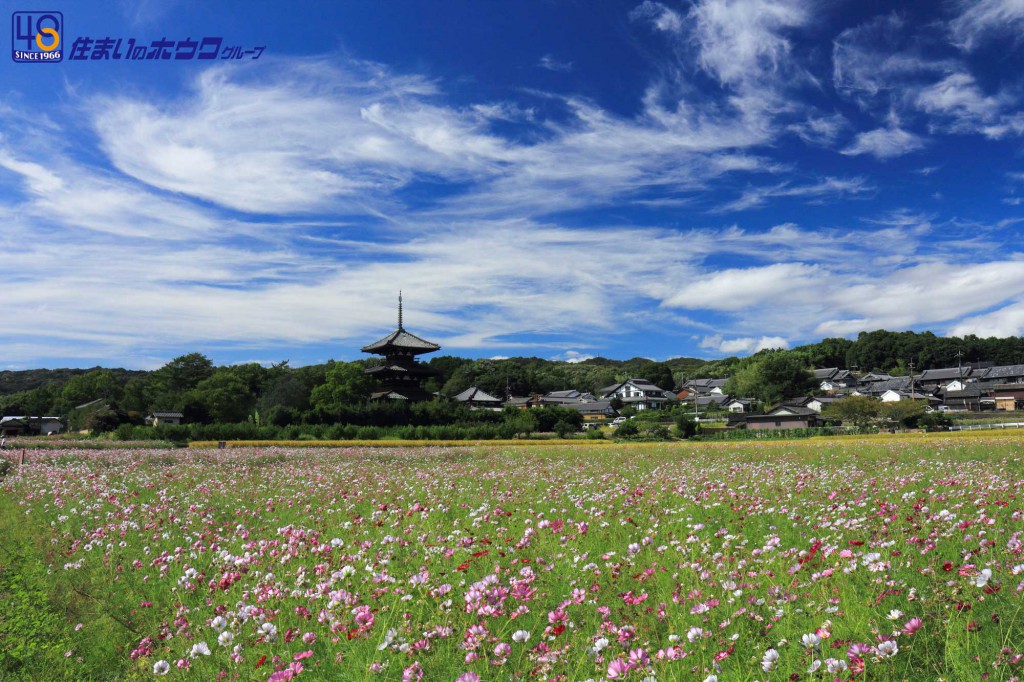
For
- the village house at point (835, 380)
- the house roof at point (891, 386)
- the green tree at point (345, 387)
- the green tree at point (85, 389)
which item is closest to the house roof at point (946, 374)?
the house roof at point (891, 386)

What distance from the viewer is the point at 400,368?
46469mm

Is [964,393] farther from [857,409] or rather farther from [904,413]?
[904,413]

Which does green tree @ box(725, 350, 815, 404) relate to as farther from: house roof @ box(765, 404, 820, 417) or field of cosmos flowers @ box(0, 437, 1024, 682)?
field of cosmos flowers @ box(0, 437, 1024, 682)

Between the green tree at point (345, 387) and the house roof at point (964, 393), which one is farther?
the house roof at point (964, 393)

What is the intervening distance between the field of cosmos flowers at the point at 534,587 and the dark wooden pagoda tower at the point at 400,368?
3805 cm

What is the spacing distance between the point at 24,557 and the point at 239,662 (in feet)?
16.2

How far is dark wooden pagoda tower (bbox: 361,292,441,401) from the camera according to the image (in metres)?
46.6

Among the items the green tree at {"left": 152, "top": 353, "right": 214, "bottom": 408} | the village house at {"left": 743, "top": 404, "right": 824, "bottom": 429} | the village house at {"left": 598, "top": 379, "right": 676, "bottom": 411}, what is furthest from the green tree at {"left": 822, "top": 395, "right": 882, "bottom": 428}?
the green tree at {"left": 152, "top": 353, "right": 214, "bottom": 408}

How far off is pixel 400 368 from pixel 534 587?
43672 millimetres

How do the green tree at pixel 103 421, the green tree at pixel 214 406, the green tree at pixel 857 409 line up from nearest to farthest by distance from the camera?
the green tree at pixel 103 421, the green tree at pixel 214 406, the green tree at pixel 857 409

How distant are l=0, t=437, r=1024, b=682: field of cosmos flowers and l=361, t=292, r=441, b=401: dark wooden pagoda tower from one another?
38055 mm

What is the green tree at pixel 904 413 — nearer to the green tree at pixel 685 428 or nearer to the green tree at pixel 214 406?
the green tree at pixel 685 428

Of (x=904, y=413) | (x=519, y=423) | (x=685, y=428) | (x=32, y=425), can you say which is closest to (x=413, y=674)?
(x=519, y=423)

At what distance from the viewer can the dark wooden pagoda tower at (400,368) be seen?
153 feet
